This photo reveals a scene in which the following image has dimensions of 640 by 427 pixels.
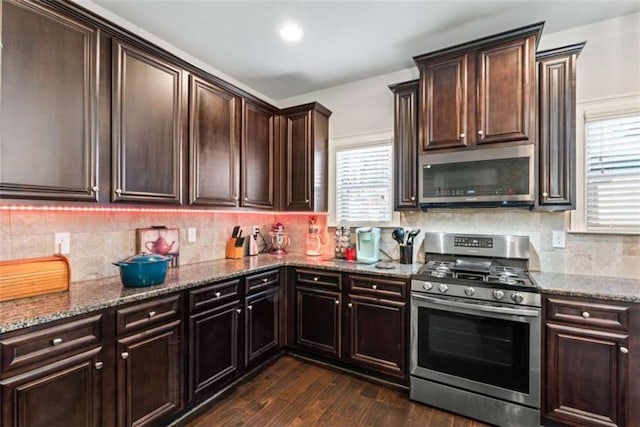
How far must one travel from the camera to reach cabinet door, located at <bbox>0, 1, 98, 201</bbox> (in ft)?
4.83

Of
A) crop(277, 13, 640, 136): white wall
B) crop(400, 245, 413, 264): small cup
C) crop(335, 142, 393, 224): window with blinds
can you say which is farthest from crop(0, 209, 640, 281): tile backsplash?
crop(277, 13, 640, 136): white wall

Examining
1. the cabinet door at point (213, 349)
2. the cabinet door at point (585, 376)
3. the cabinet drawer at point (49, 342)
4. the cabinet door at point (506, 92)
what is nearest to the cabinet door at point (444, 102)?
the cabinet door at point (506, 92)

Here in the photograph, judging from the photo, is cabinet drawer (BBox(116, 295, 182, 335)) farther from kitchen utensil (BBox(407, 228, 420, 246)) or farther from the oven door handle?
kitchen utensil (BBox(407, 228, 420, 246))

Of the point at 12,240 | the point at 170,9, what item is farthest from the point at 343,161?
the point at 12,240

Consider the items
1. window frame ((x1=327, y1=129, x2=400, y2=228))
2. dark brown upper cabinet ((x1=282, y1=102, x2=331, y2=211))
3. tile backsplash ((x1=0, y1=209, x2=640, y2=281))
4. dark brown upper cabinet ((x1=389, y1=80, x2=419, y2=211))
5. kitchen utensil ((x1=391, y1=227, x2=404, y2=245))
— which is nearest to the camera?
tile backsplash ((x1=0, y1=209, x2=640, y2=281))

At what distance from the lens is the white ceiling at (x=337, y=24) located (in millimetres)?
2090

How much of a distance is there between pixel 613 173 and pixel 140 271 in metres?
3.35

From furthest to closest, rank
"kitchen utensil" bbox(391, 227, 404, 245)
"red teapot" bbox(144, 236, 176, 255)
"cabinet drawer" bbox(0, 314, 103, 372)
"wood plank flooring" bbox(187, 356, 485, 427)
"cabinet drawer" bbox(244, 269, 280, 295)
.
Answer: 1. "kitchen utensil" bbox(391, 227, 404, 245)
2. "cabinet drawer" bbox(244, 269, 280, 295)
3. "red teapot" bbox(144, 236, 176, 255)
4. "wood plank flooring" bbox(187, 356, 485, 427)
5. "cabinet drawer" bbox(0, 314, 103, 372)

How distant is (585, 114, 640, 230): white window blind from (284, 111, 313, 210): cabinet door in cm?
233

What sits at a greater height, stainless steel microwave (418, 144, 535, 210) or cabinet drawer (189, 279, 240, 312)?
stainless steel microwave (418, 144, 535, 210)

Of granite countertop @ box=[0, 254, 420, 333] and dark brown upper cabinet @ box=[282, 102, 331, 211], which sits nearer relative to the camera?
granite countertop @ box=[0, 254, 420, 333]

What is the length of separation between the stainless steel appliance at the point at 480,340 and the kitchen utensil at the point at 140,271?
182cm

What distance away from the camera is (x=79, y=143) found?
172cm

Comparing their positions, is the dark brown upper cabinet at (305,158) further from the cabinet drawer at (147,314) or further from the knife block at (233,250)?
the cabinet drawer at (147,314)
